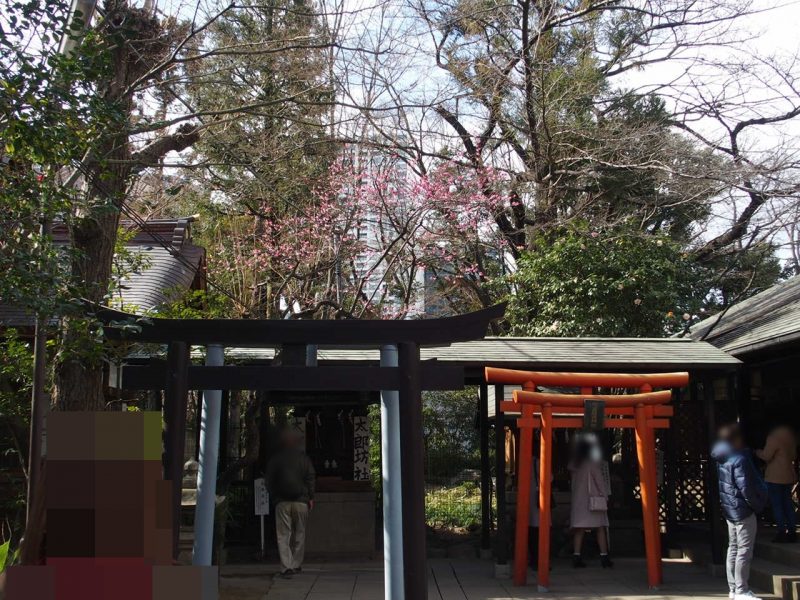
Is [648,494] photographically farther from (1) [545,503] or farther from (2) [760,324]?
(2) [760,324]

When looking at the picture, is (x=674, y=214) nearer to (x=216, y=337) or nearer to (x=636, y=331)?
(x=636, y=331)

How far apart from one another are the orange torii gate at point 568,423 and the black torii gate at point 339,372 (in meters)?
3.84

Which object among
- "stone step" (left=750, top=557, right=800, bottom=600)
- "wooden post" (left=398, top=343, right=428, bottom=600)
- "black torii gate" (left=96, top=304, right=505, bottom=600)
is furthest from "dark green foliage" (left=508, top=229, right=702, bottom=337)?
"wooden post" (left=398, top=343, right=428, bottom=600)

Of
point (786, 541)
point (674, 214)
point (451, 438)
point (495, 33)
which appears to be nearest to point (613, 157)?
point (674, 214)

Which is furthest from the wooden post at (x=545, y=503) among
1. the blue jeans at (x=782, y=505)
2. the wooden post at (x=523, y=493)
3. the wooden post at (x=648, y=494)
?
the blue jeans at (x=782, y=505)

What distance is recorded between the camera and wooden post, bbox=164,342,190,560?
5.02 meters

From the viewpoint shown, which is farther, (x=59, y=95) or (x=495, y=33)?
(x=495, y=33)

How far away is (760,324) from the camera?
1174 centimetres

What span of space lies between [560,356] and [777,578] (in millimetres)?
3424

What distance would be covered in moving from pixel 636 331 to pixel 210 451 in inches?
436

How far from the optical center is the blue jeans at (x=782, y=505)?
9.48 meters

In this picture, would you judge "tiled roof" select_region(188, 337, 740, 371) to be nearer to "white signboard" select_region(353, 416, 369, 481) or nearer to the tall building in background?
"white signboard" select_region(353, 416, 369, 481)

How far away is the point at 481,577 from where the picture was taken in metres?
9.85

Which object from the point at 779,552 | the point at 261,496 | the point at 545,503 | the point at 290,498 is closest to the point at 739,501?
the point at 779,552
